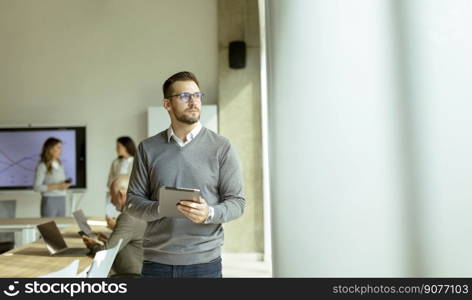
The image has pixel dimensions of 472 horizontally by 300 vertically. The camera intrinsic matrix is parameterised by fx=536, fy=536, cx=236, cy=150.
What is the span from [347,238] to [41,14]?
8.29 metres

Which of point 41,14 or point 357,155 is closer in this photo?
point 357,155

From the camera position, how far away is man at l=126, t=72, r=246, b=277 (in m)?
2.07

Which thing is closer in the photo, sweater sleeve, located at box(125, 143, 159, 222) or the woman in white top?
sweater sleeve, located at box(125, 143, 159, 222)

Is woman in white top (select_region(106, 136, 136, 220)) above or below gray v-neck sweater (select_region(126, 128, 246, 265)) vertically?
above

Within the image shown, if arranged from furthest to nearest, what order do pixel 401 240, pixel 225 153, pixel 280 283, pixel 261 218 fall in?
1. pixel 261 218
2. pixel 225 153
3. pixel 280 283
4. pixel 401 240

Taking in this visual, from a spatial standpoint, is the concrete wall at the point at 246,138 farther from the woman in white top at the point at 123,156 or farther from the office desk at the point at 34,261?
the office desk at the point at 34,261

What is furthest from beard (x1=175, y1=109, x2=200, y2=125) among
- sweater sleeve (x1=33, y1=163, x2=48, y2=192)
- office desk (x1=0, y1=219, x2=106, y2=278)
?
sweater sleeve (x1=33, y1=163, x2=48, y2=192)

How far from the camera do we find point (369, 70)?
113 cm

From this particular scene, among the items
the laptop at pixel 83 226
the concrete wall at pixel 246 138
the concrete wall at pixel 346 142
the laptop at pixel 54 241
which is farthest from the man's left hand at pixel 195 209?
the concrete wall at pixel 246 138

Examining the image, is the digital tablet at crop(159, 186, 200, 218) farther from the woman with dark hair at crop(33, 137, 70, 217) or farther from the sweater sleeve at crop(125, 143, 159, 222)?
the woman with dark hair at crop(33, 137, 70, 217)

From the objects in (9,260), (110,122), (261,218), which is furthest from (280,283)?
(110,122)

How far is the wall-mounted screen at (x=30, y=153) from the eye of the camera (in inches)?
320

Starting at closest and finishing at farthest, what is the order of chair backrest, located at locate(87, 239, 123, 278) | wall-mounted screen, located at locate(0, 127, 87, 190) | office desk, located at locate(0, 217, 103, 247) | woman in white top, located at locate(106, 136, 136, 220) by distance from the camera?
chair backrest, located at locate(87, 239, 123, 278)
office desk, located at locate(0, 217, 103, 247)
woman in white top, located at locate(106, 136, 136, 220)
wall-mounted screen, located at locate(0, 127, 87, 190)

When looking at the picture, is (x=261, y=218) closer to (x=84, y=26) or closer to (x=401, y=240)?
(x=84, y=26)
